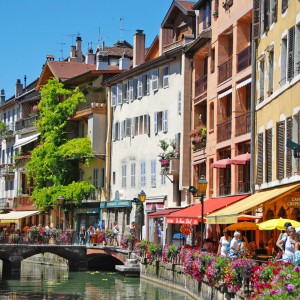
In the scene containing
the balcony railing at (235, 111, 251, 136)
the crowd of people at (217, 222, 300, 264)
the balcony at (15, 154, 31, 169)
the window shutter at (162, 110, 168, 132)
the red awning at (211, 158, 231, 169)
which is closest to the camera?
the crowd of people at (217, 222, 300, 264)

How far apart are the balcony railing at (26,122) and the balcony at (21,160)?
2.94 metres

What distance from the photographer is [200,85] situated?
178 ft

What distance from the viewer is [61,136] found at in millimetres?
76875

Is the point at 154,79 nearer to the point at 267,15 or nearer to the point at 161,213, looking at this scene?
the point at 161,213

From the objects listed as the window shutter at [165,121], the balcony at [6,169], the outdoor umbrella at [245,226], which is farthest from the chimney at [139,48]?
the outdoor umbrella at [245,226]

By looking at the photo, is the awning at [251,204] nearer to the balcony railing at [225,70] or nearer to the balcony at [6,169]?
the balcony railing at [225,70]

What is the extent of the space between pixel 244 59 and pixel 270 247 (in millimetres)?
10848

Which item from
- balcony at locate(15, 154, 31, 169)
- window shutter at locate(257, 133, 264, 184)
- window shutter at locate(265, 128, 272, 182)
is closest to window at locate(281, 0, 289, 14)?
window shutter at locate(265, 128, 272, 182)

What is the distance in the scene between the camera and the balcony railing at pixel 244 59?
1718 inches

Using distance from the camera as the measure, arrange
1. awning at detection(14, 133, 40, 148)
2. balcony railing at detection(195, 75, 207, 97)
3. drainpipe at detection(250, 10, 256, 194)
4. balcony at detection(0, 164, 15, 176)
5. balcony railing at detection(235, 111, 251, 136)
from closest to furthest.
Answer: drainpipe at detection(250, 10, 256, 194), balcony railing at detection(235, 111, 251, 136), balcony railing at detection(195, 75, 207, 97), awning at detection(14, 133, 40, 148), balcony at detection(0, 164, 15, 176)

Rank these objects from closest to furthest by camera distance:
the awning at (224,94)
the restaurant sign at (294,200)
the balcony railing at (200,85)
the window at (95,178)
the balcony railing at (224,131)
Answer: the restaurant sign at (294,200)
the awning at (224,94)
the balcony railing at (224,131)
the balcony railing at (200,85)
the window at (95,178)

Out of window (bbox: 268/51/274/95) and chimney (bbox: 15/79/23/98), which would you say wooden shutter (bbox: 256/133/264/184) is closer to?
window (bbox: 268/51/274/95)

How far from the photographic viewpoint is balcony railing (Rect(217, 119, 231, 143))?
47.1m

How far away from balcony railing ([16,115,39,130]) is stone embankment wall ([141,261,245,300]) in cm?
4142
